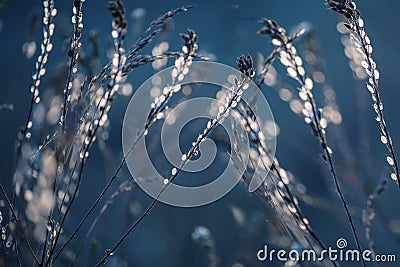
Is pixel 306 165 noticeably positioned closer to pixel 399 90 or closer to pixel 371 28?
pixel 399 90

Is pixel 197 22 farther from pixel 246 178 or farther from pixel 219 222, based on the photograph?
pixel 246 178

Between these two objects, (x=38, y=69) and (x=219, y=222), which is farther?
(x=219, y=222)

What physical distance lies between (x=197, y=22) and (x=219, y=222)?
1.47m

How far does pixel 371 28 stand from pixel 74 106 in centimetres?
259

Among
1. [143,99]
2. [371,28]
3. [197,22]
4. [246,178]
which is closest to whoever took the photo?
[246,178]

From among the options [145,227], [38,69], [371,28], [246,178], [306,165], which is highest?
[371,28]

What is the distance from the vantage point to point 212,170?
7.69ft

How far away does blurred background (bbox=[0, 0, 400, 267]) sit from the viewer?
4.57ft

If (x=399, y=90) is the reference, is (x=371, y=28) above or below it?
above

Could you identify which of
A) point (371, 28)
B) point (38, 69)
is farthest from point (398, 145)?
point (38, 69)

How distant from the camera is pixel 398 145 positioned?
252cm

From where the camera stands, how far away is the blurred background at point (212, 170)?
1.39 metres

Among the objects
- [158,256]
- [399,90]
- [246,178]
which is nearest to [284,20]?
[399,90]

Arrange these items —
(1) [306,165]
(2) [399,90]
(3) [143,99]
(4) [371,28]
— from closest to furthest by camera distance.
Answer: (3) [143,99] → (1) [306,165] → (2) [399,90] → (4) [371,28]
